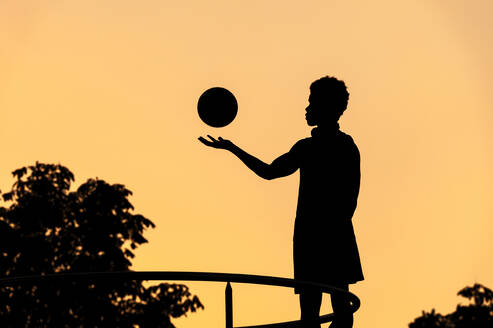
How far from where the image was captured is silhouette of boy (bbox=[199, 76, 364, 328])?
30.9 feet

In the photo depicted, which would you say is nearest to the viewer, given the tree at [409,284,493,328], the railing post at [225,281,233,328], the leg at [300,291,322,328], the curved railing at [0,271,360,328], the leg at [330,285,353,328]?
the railing post at [225,281,233,328]

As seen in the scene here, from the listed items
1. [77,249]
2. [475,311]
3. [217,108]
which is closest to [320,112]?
[217,108]

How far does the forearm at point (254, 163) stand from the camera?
9.59 metres

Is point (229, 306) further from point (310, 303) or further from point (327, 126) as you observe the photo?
point (327, 126)

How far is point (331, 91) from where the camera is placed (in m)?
9.53

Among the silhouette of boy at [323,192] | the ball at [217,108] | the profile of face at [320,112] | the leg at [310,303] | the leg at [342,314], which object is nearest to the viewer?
the leg at [342,314]

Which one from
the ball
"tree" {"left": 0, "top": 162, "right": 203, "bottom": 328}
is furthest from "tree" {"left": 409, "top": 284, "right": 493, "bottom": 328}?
the ball

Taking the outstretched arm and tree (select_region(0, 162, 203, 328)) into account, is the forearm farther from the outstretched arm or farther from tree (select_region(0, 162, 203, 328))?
tree (select_region(0, 162, 203, 328))

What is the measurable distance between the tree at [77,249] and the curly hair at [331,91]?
2057 cm

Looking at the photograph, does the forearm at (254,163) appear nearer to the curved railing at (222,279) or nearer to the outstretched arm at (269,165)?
the outstretched arm at (269,165)

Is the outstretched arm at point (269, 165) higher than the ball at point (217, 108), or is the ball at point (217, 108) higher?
Answer: the ball at point (217, 108)

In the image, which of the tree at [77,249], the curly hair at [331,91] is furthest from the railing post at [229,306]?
the tree at [77,249]

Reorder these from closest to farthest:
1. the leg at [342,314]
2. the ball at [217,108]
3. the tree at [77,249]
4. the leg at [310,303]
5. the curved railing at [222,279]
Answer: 1. the curved railing at [222,279]
2. the leg at [342,314]
3. the leg at [310,303]
4. the ball at [217,108]
5. the tree at [77,249]

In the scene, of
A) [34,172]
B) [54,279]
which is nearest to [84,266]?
[34,172]
